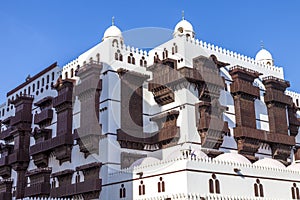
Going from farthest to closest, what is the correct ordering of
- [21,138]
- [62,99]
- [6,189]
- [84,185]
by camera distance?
[6,189], [21,138], [62,99], [84,185]

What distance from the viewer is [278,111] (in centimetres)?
3947

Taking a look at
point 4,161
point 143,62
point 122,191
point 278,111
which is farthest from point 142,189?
point 4,161

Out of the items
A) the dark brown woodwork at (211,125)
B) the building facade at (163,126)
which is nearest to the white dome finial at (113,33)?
the building facade at (163,126)

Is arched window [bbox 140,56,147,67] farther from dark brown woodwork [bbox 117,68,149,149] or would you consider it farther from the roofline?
the roofline

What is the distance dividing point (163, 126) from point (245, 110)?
7.07 meters

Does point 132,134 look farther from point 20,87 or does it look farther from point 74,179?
point 20,87

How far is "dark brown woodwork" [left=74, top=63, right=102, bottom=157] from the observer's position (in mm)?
34500

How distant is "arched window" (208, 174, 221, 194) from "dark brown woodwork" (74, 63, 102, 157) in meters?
9.92

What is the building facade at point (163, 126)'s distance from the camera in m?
30.7

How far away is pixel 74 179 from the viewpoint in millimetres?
36219

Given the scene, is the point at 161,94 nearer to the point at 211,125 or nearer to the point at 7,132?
the point at 211,125

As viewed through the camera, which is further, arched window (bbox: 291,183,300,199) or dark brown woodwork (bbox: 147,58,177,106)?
dark brown woodwork (bbox: 147,58,177,106)

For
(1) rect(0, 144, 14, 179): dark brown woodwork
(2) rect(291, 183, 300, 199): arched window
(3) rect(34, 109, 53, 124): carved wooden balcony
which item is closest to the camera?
(2) rect(291, 183, 300, 199): arched window

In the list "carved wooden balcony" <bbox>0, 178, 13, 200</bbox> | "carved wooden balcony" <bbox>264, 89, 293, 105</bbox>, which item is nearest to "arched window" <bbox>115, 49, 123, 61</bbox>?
"carved wooden balcony" <bbox>264, 89, 293, 105</bbox>
